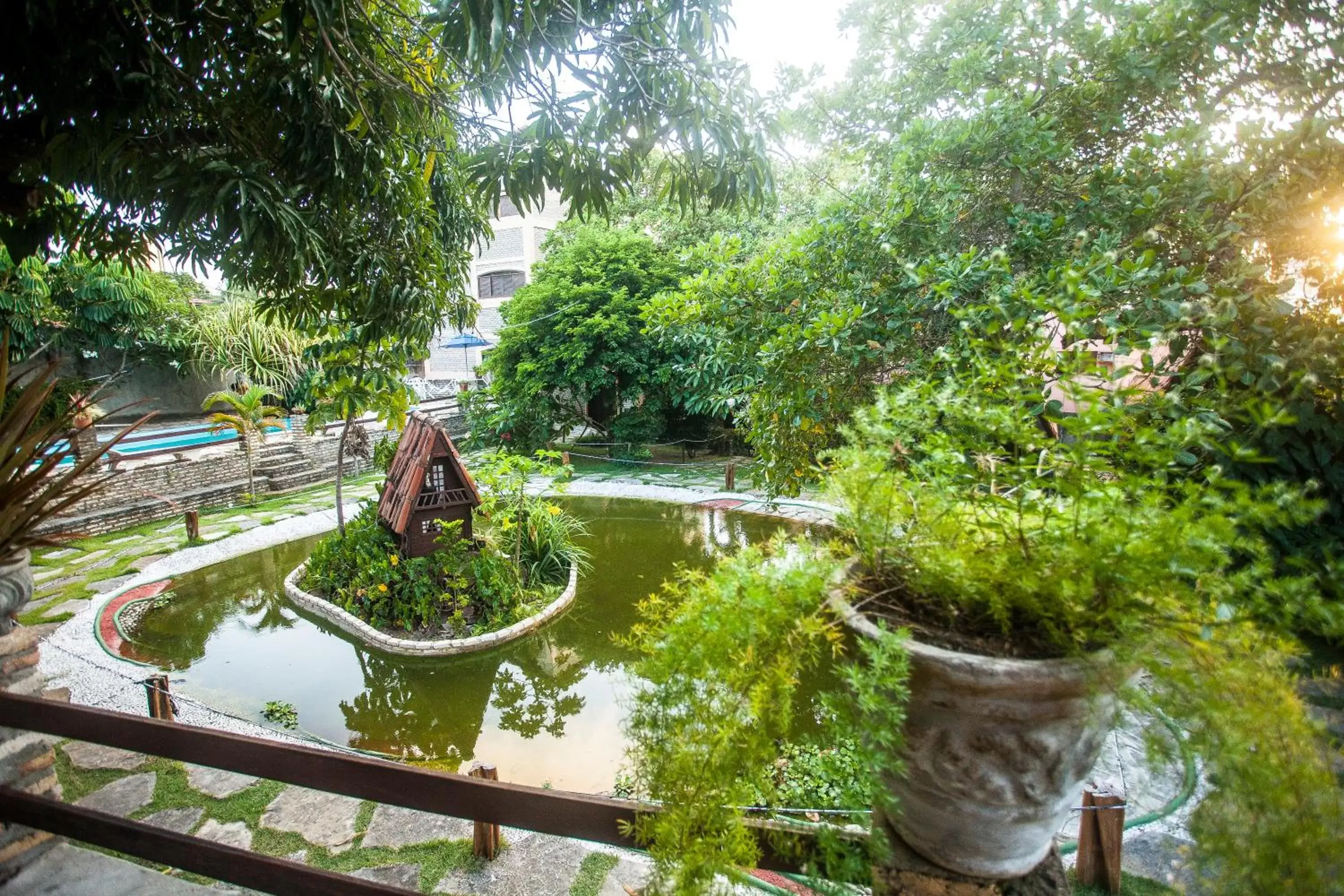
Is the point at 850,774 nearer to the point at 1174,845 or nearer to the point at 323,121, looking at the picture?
the point at 1174,845

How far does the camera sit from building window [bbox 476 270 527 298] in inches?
806

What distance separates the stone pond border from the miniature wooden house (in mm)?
824

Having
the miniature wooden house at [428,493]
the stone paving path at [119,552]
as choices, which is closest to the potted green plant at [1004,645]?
the miniature wooden house at [428,493]

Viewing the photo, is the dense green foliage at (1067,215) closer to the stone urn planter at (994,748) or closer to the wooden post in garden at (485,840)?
the stone urn planter at (994,748)

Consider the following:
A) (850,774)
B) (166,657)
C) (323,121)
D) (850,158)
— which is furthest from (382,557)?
(850,774)

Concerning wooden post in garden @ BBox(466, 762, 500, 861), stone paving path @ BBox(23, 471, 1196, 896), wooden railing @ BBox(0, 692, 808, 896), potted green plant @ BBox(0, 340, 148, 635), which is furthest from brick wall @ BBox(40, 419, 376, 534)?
wooden railing @ BBox(0, 692, 808, 896)

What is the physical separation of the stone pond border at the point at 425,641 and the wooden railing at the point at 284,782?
3.54 m

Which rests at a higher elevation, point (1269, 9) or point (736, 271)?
point (1269, 9)

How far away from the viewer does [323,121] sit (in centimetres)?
287

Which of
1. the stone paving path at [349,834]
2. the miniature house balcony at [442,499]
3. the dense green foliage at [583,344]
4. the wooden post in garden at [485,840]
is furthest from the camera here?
the dense green foliage at [583,344]

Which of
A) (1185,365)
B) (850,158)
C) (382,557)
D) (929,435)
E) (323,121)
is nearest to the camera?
(929,435)

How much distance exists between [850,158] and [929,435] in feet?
11.7

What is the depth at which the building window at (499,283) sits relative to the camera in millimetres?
20469

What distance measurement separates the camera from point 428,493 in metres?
6.22
